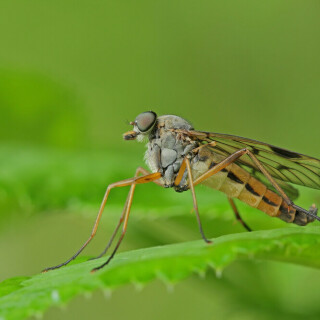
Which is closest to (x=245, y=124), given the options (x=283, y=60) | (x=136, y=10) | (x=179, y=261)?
(x=283, y=60)

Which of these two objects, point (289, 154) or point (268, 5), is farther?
point (268, 5)

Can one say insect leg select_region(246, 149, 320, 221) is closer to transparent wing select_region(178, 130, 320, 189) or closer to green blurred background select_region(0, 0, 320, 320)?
transparent wing select_region(178, 130, 320, 189)

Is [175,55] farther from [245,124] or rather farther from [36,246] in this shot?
[36,246]

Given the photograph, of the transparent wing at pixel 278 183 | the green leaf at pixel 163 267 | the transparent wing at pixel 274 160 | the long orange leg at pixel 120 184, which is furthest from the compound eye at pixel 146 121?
the green leaf at pixel 163 267

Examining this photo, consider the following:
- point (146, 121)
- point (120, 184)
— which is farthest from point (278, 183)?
point (120, 184)

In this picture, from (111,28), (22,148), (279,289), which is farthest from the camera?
(111,28)

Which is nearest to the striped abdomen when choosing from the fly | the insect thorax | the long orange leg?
the fly

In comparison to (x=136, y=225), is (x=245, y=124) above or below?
above

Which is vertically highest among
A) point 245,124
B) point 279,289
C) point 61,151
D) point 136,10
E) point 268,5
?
point 136,10
